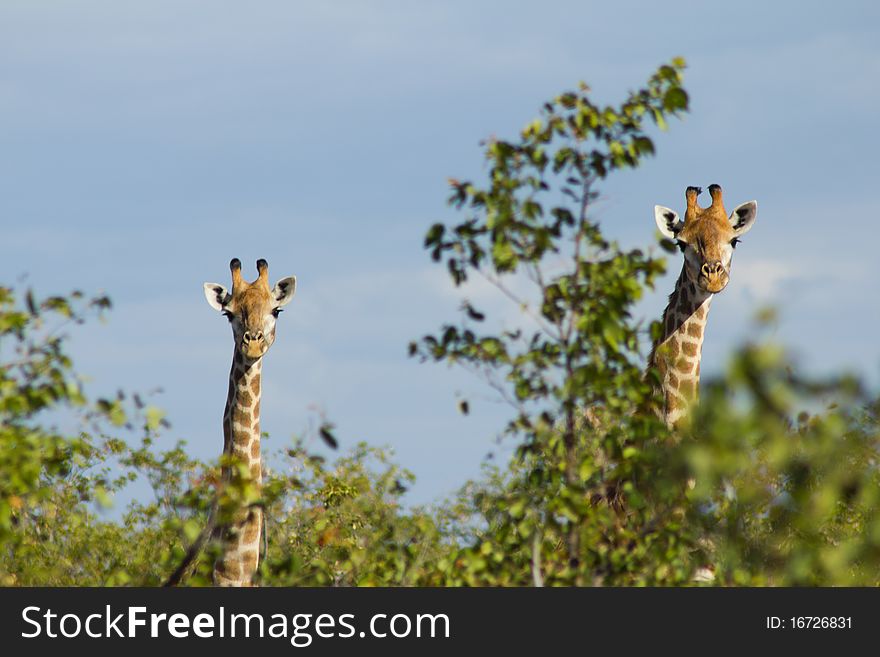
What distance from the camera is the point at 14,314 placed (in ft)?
33.2

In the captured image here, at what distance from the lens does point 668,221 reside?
627 inches

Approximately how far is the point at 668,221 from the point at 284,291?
502cm

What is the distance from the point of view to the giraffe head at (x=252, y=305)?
1641 centimetres

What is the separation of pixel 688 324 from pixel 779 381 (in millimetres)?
7151

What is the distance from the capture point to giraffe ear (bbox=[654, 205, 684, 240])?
15.7 meters

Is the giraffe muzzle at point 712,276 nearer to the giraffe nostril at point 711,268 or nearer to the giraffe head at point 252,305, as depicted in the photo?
the giraffe nostril at point 711,268

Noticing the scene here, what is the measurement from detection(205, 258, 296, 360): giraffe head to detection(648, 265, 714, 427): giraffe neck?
4.78m

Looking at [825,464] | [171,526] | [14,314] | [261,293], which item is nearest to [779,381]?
[825,464]
